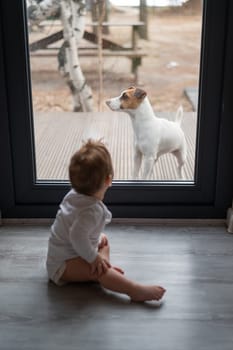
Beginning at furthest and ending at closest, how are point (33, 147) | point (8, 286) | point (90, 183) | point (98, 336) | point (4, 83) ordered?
1. point (33, 147)
2. point (4, 83)
3. point (8, 286)
4. point (90, 183)
5. point (98, 336)

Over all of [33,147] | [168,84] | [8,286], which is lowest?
[8,286]

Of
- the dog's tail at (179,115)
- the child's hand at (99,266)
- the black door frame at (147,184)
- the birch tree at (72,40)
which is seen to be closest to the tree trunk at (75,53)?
the birch tree at (72,40)

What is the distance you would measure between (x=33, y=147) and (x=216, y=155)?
0.71m

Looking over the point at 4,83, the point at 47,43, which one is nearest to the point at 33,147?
the point at 4,83

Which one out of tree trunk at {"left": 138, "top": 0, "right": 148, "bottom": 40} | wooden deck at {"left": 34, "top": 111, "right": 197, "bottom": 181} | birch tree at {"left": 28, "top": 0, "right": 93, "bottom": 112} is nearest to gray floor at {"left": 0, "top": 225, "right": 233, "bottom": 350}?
wooden deck at {"left": 34, "top": 111, "right": 197, "bottom": 181}

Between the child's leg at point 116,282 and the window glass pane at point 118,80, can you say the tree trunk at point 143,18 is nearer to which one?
the window glass pane at point 118,80

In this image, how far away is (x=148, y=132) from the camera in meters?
1.92

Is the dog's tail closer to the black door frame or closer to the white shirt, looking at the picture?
the black door frame

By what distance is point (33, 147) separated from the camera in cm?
188

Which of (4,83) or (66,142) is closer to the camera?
(4,83)

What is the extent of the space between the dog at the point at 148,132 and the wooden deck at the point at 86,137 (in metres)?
0.02

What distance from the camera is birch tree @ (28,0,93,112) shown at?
175 centimetres

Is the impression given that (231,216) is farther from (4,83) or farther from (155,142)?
(4,83)

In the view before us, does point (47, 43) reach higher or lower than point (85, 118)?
higher
